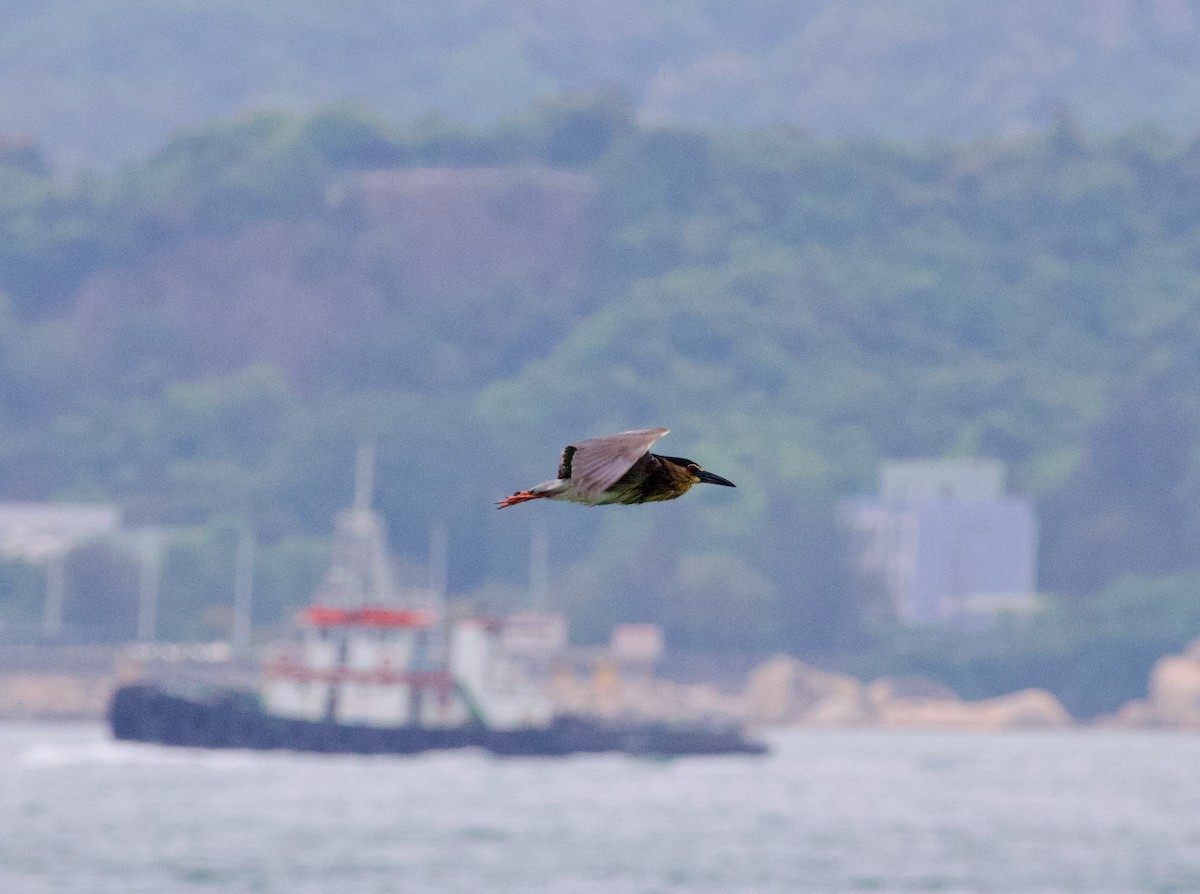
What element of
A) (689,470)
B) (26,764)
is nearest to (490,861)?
(26,764)

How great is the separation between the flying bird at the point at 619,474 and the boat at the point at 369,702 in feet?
345

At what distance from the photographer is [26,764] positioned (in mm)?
132125

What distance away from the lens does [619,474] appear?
89.2 feet

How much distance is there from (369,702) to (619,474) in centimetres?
10919

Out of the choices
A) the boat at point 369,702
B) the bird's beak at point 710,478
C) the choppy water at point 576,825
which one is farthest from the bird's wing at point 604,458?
the boat at point 369,702

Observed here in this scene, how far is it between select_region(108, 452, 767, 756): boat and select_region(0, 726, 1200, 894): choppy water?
112 centimetres

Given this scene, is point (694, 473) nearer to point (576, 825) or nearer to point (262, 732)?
point (576, 825)

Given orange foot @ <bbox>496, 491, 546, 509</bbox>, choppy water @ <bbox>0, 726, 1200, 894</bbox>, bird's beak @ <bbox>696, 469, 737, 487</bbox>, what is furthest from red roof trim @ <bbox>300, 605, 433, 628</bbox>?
bird's beak @ <bbox>696, 469, 737, 487</bbox>

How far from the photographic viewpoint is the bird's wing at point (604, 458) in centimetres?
2716

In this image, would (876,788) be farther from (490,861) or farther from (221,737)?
(490,861)

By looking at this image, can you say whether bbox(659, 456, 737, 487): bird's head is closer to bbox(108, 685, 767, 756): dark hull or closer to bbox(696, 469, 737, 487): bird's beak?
bbox(696, 469, 737, 487): bird's beak

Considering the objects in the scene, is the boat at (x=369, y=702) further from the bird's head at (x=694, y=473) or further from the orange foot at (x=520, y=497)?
the bird's head at (x=694, y=473)

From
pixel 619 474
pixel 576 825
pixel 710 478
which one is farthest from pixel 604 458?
pixel 576 825

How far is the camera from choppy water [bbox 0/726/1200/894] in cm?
8338
